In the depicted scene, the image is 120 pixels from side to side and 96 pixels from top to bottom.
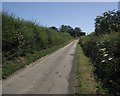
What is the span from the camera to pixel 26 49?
2759 centimetres

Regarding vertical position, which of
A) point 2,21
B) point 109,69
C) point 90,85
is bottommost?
point 90,85

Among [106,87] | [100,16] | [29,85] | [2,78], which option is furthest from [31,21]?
[106,87]

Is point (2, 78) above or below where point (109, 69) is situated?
below

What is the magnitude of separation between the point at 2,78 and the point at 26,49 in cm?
1246

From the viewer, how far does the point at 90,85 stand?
1309 centimetres

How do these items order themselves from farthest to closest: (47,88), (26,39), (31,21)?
1. (31,21)
2. (26,39)
3. (47,88)

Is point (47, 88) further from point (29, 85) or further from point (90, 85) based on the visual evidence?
point (90, 85)

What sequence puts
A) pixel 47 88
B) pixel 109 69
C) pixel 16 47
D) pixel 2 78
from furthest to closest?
1. pixel 16 47
2. pixel 2 78
3. pixel 47 88
4. pixel 109 69

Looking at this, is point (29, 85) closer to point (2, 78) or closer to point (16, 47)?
point (2, 78)

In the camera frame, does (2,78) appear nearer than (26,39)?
Yes

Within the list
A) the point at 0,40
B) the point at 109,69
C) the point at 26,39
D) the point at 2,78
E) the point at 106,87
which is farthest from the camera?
the point at 26,39

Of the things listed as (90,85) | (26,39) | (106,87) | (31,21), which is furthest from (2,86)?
(31,21)

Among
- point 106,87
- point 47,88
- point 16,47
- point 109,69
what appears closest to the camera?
point 109,69

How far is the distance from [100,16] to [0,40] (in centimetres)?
1149
